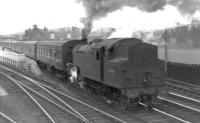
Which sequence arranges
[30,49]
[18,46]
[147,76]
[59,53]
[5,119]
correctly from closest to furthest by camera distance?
[5,119] < [147,76] < [59,53] < [30,49] < [18,46]

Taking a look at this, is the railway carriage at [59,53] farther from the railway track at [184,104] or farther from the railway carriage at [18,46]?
the railway carriage at [18,46]

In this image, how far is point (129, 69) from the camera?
12398mm

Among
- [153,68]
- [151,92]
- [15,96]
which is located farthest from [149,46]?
[15,96]

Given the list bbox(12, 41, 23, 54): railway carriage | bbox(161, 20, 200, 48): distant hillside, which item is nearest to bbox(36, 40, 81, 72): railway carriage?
bbox(161, 20, 200, 48): distant hillside

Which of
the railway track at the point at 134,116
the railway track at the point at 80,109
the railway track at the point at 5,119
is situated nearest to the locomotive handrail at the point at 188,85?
the railway track at the point at 134,116

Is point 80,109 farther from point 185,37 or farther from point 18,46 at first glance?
point 18,46

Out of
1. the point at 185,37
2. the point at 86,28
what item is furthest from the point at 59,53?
the point at 185,37

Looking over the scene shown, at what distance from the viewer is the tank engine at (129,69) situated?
12391 millimetres

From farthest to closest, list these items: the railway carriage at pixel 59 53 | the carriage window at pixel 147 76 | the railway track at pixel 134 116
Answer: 1. the railway carriage at pixel 59 53
2. the carriage window at pixel 147 76
3. the railway track at pixel 134 116

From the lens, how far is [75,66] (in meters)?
18.2

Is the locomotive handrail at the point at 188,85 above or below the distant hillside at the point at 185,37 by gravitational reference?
below

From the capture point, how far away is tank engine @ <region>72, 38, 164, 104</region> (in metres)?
12.4

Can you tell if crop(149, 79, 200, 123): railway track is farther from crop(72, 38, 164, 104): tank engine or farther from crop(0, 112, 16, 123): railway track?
crop(0, 112, 16, 123): railway track

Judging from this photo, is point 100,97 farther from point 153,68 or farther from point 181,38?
point 181,38
